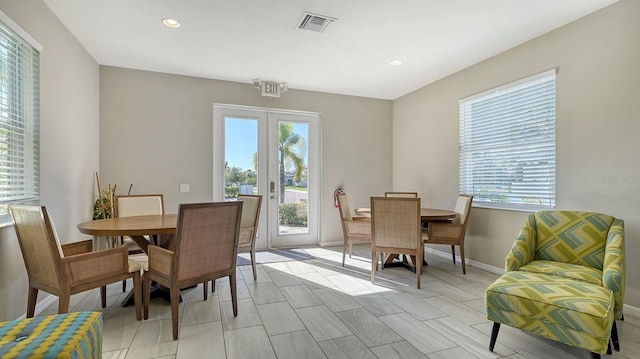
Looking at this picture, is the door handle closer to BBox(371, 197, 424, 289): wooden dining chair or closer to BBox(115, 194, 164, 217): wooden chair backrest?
BBox(115, 194, 164, 217): wooden chair backrest

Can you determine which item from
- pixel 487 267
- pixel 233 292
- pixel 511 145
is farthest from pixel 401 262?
pixel 233 292

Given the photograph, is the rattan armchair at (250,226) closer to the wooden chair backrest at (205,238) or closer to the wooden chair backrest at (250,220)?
the wooden chair backrest at (250,220)

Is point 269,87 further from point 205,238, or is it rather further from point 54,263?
point 54,263

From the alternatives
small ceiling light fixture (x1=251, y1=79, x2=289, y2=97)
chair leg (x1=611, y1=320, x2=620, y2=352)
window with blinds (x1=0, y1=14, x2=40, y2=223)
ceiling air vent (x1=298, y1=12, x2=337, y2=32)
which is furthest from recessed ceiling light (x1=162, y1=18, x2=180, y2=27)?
chair leg (x1=611, y1=320, x2=620, y2=352)

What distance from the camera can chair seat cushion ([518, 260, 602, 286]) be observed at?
2.17 meters

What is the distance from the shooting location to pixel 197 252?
89.3 inches

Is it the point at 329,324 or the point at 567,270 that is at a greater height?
the point at 567,270

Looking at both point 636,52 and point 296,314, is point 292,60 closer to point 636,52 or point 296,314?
point 296,314

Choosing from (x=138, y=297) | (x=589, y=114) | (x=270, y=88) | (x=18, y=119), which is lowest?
(x=138, y=297)

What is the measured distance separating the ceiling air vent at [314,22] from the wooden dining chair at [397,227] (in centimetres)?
179

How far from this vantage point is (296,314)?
2.60 m

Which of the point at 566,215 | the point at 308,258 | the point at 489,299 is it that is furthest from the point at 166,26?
the point at 566,215

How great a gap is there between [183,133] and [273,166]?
140 centimetres

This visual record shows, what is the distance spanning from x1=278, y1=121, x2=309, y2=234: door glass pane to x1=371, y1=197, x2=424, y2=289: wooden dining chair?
6.80 ft
